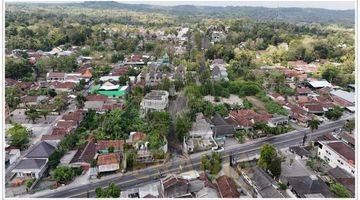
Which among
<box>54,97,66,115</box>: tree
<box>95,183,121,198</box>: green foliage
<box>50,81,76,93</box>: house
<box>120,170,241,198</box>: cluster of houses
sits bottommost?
<box>120,170,241,198</box>: cluster of houses

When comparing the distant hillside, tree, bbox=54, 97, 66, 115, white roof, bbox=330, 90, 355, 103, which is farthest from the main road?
the distant hillside

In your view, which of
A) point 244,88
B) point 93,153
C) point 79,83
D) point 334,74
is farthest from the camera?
point 334,74

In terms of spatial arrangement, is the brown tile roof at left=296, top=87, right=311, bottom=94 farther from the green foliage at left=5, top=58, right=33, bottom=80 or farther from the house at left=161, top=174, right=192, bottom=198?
the green foliage at left=5, top=58, right=33, bottom=80

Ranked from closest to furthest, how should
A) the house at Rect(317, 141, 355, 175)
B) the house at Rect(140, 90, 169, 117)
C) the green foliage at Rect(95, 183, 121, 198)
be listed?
the green foliage at Rect(95, 183, 121, 198) < the house at Rect(317, 141, 355, 175) < the house at Rect(140, 90, 169, 117)

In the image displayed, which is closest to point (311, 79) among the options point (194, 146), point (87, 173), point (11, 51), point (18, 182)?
point (194, 146)

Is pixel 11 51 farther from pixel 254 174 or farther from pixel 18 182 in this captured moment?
pixel 254 174

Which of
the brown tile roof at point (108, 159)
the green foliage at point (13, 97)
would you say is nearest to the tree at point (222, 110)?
the brown tile roof at point (108, 159)
